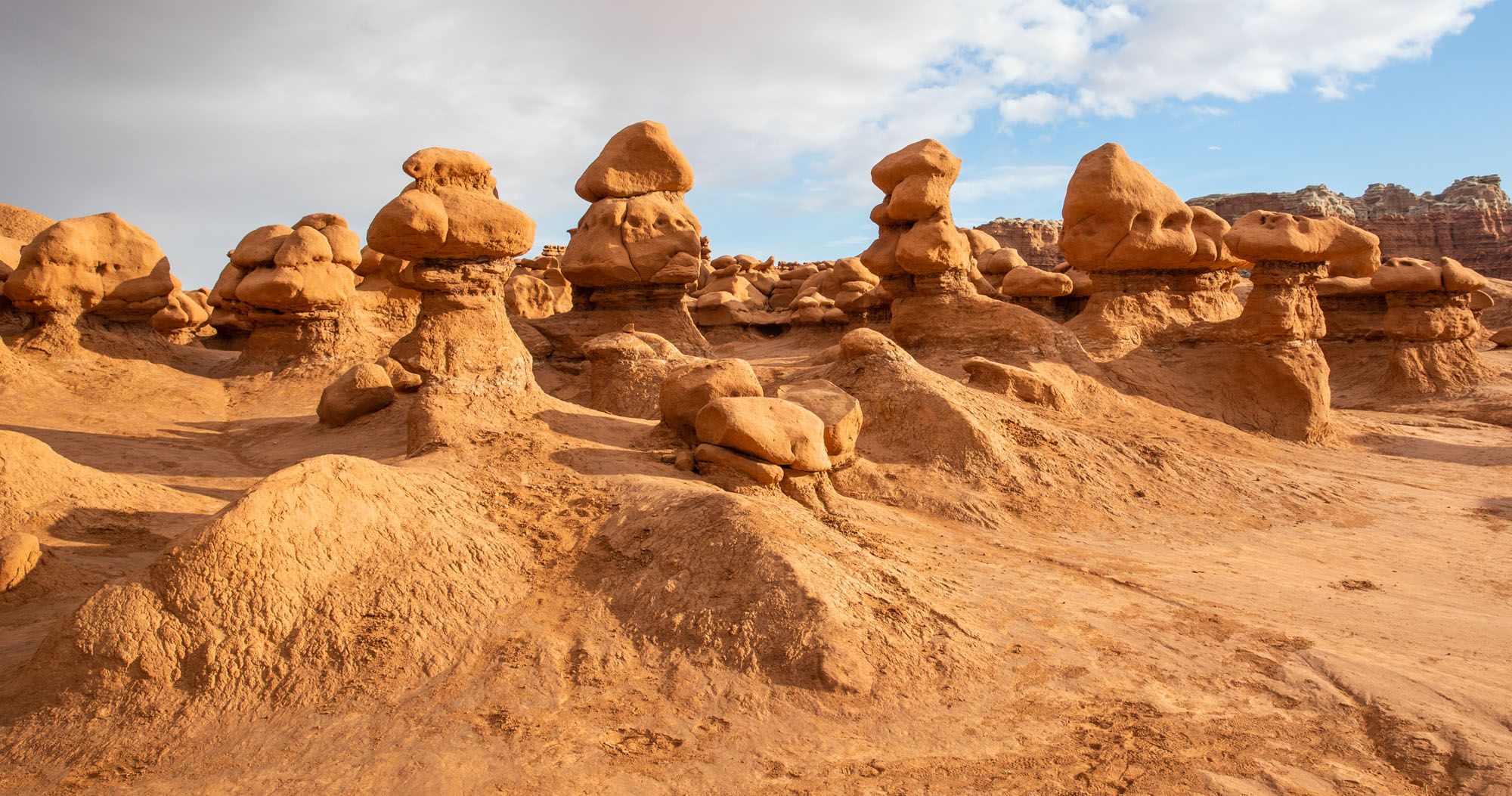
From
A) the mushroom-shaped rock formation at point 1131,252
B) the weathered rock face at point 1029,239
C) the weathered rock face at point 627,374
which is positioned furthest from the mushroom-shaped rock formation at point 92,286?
the weathered rock face at point 1029,239

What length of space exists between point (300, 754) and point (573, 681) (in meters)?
0.99

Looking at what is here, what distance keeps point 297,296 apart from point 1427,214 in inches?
1589

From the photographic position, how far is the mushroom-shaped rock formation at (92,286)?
1005cm

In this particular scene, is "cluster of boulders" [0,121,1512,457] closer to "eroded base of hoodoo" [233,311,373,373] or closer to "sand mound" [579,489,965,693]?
"eroded base of hoodoo" [233,311,373,373]

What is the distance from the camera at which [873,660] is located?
4062mm

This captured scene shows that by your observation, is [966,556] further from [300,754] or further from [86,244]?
[86,244]

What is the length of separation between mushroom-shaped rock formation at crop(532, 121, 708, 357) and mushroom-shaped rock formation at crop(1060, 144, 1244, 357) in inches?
188

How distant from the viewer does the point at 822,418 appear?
6914 mm

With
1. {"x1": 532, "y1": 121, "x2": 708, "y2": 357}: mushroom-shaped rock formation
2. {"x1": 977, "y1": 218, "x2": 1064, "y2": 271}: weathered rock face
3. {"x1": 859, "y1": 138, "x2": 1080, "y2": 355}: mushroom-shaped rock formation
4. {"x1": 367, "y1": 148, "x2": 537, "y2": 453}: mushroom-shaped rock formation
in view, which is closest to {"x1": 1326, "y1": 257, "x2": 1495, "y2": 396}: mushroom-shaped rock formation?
{"x1": 859, "y1": 138, "x2": 1080, "y2": 355}: mushroom-shaped rock formation

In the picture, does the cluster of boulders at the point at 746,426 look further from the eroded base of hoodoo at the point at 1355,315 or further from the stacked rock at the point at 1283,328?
the eroded base of hoodoo at the point at 1355,315

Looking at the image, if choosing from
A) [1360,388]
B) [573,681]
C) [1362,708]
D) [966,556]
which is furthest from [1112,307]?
[573,681]

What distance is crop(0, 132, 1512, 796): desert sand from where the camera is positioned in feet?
11.7

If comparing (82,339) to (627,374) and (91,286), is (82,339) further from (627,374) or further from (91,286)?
(627,374)

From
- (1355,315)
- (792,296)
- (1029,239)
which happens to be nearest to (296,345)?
(792,296)
